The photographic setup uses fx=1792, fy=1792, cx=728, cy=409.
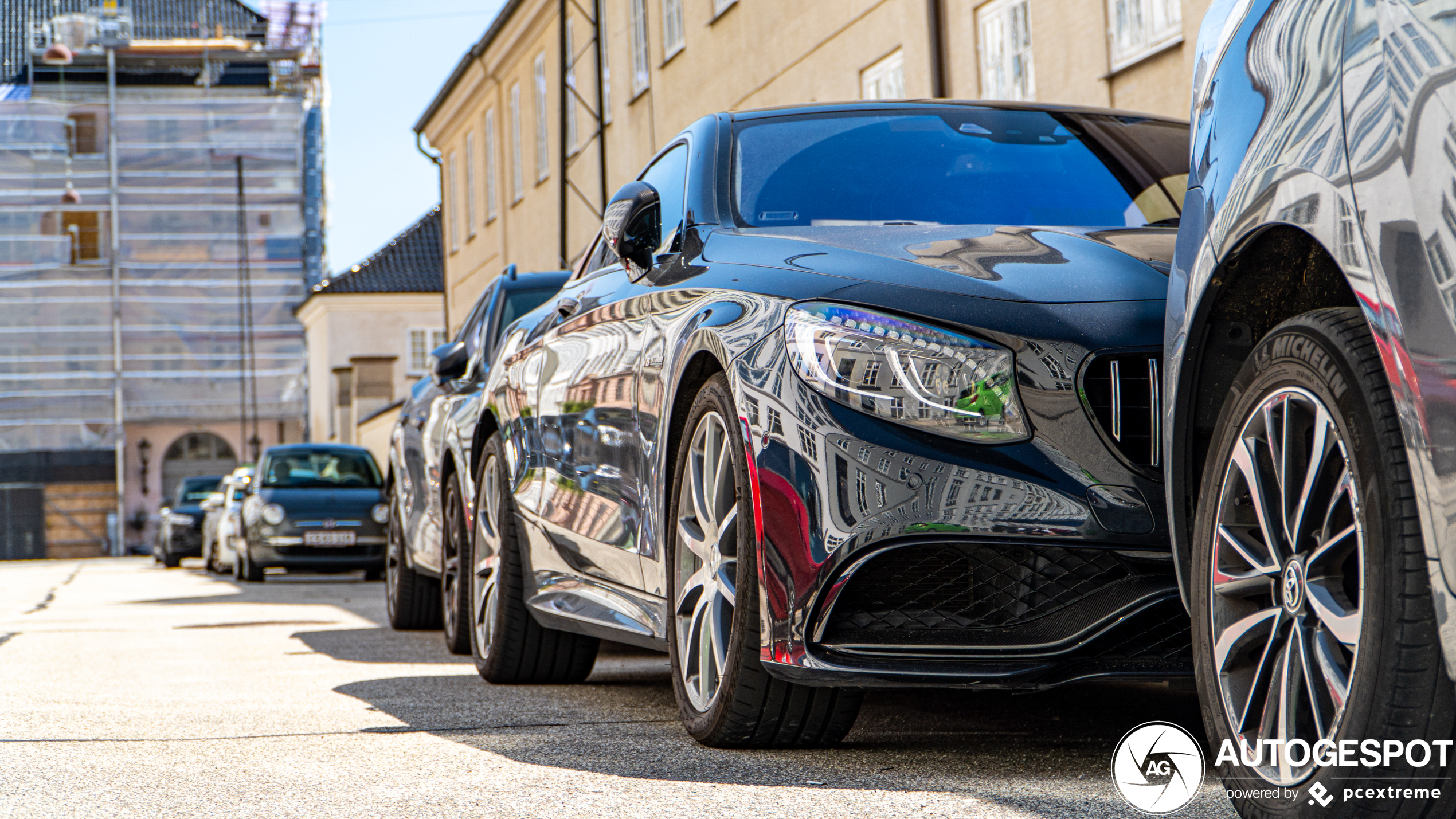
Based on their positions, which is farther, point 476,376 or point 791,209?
point 476,376

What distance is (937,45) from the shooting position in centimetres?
1653

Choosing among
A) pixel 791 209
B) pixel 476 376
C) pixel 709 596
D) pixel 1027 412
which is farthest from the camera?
pixel 476 376

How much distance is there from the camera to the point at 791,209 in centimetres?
482

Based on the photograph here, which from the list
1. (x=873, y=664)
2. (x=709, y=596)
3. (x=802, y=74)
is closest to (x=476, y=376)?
(x=709, y=596)

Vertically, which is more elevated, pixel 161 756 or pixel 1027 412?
pixel 1027 412

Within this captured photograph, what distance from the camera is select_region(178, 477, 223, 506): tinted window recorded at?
34.7m

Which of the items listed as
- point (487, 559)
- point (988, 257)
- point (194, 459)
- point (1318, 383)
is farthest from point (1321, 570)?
point (194, 459)

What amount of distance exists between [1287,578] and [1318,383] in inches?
12.4

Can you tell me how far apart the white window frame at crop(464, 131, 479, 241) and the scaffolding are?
592 inches

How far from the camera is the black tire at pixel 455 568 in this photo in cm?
722

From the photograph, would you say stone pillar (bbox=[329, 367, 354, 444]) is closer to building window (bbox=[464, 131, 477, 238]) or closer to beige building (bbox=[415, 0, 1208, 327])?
beige building (bbox=[415, 0, 1208, 327])

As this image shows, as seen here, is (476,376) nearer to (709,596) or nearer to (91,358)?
(709,596)

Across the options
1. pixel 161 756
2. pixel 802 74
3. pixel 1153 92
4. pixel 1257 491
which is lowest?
pixel 161 756

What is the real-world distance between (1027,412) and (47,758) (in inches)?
98.1
